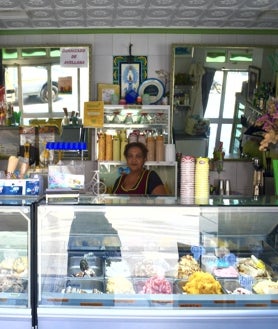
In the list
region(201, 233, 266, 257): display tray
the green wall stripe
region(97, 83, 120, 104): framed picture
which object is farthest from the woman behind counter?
the green wall stripe

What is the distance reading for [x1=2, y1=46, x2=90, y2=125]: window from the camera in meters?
5.82

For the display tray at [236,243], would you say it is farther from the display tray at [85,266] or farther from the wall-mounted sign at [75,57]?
the wall-mounted sign at [75,57]

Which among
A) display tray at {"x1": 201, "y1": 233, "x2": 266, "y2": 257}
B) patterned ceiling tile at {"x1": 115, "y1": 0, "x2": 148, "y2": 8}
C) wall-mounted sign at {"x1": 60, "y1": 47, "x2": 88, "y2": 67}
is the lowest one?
display tray at {"x1": 201, "y1": 233, "x2": 266, "y2": 257}

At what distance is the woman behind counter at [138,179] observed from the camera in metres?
4.04

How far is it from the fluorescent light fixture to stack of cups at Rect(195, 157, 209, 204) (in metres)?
3.08

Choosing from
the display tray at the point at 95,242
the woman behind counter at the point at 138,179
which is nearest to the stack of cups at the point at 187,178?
the display tray at the point at 95,242

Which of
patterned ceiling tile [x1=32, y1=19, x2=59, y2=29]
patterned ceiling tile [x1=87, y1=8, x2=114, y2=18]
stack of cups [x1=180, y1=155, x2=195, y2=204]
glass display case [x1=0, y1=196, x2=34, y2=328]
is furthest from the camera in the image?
patterned ceiling tile [x1=32, y1=19, x2=59, y2=29]

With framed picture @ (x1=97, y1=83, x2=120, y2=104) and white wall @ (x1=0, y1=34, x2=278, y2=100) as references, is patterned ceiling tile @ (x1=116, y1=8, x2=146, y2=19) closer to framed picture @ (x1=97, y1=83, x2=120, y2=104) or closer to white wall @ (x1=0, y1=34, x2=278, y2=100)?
white wall @ (x1=0, y1=34, x2=278, y2=100)

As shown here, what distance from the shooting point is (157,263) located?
9.22 ft

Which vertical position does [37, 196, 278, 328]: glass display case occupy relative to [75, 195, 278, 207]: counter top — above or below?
below

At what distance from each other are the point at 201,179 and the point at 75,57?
139 inches

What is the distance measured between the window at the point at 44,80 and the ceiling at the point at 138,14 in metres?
0.30

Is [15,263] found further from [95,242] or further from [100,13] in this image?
[100,13]

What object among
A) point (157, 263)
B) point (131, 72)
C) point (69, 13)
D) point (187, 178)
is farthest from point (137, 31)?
point (157, 263)
